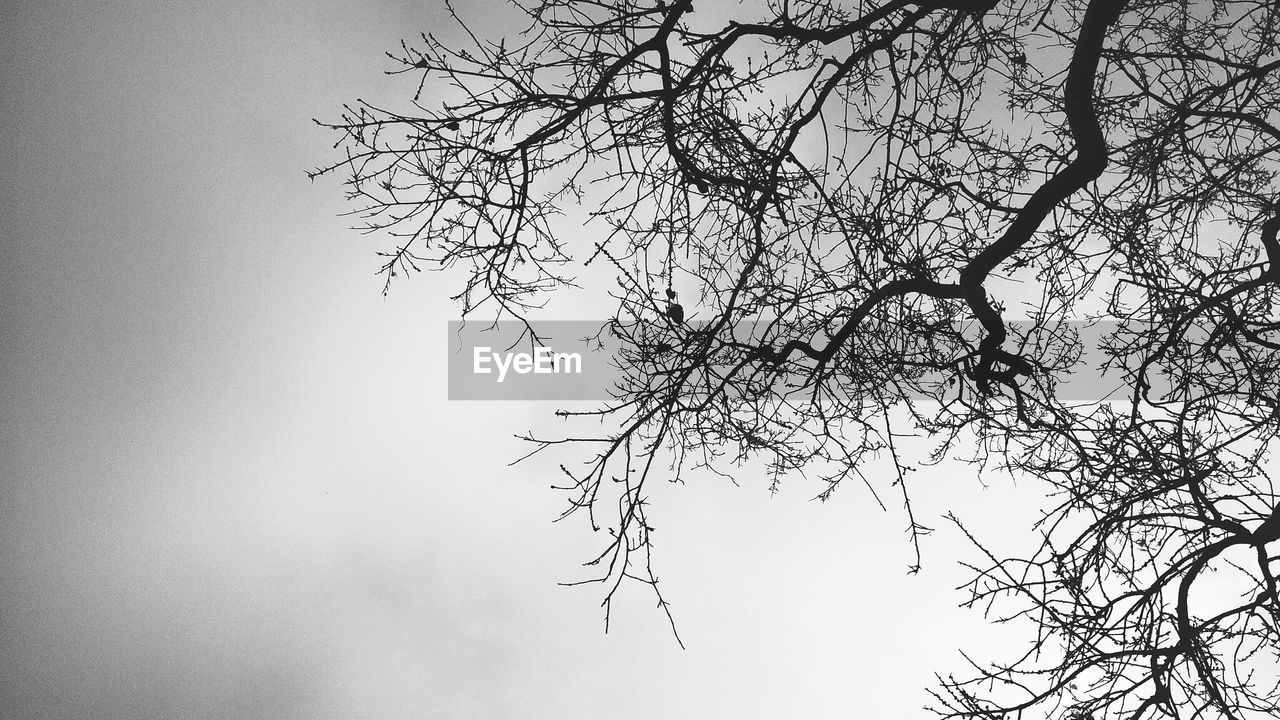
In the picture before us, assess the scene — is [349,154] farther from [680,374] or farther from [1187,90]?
[1187,90]

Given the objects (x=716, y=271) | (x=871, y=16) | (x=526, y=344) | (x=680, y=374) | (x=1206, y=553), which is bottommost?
(x=1206, y=553)

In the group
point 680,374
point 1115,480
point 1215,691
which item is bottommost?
point 1215,691

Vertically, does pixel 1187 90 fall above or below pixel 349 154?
above

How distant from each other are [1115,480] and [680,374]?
2587 mm

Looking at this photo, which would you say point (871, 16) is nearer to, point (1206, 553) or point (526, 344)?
point (526, 344)

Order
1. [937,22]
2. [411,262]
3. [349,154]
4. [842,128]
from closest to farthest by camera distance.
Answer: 1. [349,154]
2. [411,262]
3. [842,128]
4. [937,22]

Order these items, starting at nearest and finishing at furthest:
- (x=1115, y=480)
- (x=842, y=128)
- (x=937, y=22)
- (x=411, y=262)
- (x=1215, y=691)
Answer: (x=1215, y=691)
(x=411, y=262)
(x=1115, y=480)
(x=842, y=128)
(x=937, y=22)

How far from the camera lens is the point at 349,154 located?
3.89 metres

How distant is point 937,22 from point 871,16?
58.1 inches

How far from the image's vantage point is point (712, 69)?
4371 millimetres

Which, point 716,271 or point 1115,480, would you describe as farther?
point 716,271

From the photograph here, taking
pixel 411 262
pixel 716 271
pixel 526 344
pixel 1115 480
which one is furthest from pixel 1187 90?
pixel 411 262

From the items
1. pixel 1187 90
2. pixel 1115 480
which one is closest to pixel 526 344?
pixel 1115 480

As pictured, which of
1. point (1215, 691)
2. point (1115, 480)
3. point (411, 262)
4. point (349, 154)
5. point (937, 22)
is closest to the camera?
point (1215, 691)
